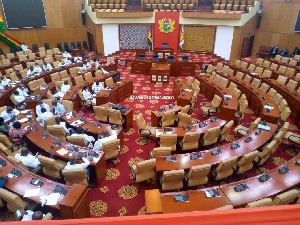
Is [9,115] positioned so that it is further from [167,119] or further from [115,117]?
[167,119]

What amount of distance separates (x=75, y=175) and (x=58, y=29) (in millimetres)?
17537

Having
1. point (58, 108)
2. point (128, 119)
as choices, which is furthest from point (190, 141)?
point (58, 108)

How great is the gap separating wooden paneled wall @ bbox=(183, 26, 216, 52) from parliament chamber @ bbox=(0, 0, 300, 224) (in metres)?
0.08

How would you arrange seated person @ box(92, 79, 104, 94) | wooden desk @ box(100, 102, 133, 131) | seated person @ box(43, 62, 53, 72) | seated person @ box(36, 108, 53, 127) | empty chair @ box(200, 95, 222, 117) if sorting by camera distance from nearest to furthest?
seated person @ box(36, 108, 53, 127), wooden desk @ box(100, 102, 133, 131), empty chair @ box(200, 95, 222, 117), seated person @ box(92, 79, 104, 94), seated person @ box(43, 62, 53, 72)

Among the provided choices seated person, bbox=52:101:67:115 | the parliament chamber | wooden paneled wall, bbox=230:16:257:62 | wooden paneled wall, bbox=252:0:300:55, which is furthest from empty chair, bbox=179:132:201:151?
wooden paneled wall, bbox=252:0:300:55

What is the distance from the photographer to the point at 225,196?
4.96 metres

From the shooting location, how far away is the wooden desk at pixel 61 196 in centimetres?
441

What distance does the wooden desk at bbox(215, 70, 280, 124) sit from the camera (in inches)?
332

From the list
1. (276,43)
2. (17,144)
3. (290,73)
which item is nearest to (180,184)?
(17,144)

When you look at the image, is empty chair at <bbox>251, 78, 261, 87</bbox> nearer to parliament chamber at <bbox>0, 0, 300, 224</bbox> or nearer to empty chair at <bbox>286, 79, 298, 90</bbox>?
parliament chamber at <bbox>0, 0, 300, 224</bbox>

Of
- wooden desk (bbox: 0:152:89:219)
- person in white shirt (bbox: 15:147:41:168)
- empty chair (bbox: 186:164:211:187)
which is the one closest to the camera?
wooden desk (bbox: 0:152:89:219)

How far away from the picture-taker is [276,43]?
18.9 metres

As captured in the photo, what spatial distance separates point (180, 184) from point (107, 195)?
1849mm

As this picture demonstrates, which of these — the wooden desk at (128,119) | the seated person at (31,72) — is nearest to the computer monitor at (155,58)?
the seated person at (31,72)
